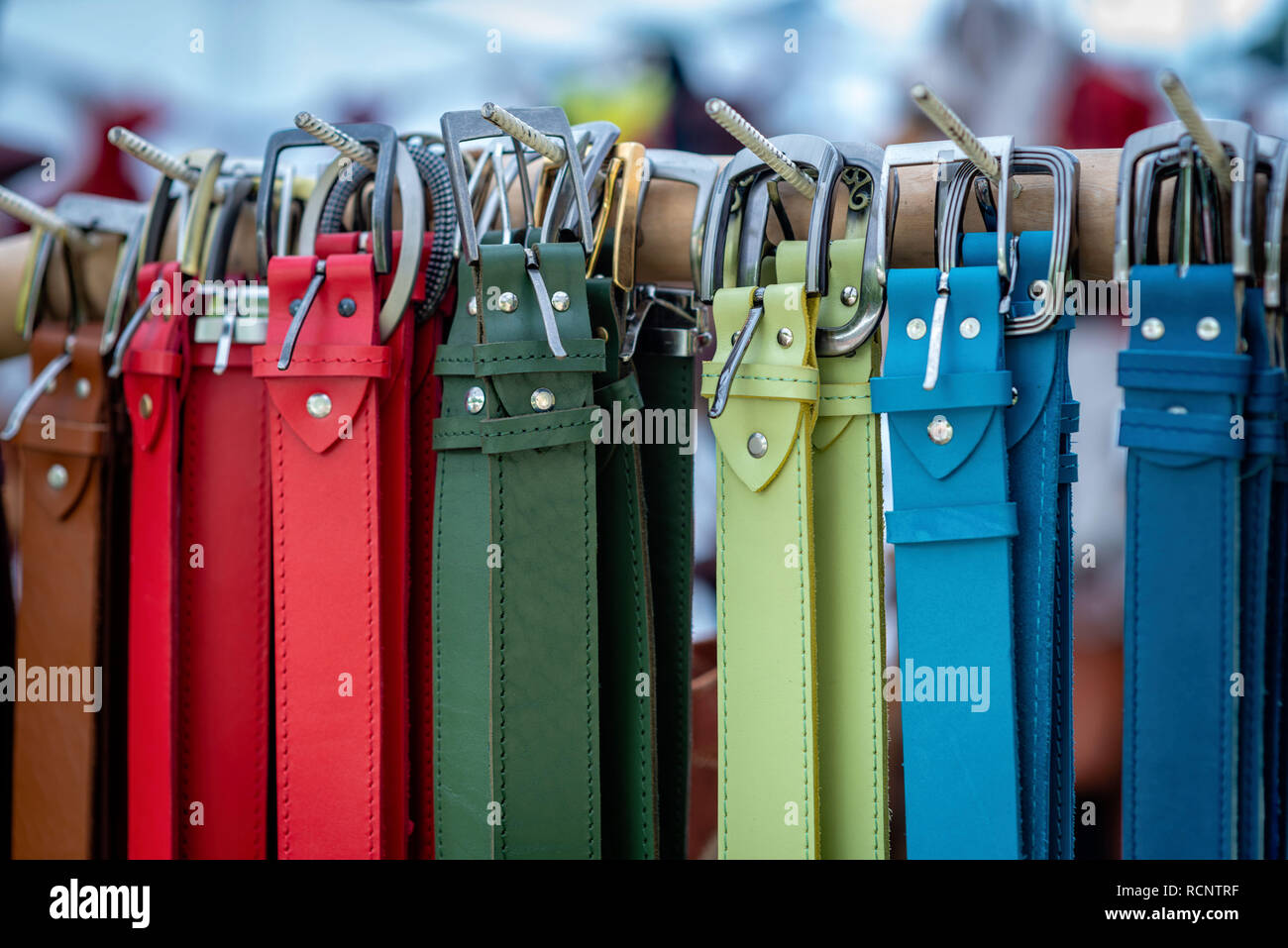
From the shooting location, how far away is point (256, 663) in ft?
2.93

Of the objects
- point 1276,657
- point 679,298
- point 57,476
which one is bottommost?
point 1276,657

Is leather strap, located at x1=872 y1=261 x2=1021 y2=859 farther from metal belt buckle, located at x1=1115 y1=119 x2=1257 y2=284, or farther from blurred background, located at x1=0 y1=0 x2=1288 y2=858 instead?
blurred background, located at x1=0 y1=0 x2=1288 y2=858

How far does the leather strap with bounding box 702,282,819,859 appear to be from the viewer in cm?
73

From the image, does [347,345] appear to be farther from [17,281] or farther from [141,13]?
[141,13]

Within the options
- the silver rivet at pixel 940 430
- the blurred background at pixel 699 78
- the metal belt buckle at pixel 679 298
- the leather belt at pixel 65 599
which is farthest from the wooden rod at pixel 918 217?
the blurred background at pixel 699 78

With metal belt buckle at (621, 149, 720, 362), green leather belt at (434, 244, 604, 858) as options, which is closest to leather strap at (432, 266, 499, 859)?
green leather belt at (434, 244, 604, 858)

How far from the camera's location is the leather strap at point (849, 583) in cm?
74

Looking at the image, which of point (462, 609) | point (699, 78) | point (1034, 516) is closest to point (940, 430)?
point (1034, 516)

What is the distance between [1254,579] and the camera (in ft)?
2.21

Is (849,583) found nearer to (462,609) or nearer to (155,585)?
(462,609)

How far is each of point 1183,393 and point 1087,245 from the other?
0.42ft

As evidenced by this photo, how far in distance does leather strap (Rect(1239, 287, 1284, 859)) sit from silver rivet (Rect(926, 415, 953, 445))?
18cm

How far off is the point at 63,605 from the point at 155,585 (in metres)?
0.13
